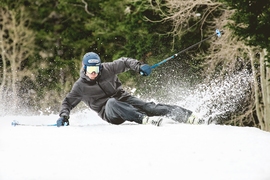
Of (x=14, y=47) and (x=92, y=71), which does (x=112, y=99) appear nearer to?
(x=92, y=71)

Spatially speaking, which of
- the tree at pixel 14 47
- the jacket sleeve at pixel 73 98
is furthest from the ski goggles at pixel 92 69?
the tree at pixel 14 47

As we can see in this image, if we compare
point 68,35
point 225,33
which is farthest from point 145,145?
point 68,35

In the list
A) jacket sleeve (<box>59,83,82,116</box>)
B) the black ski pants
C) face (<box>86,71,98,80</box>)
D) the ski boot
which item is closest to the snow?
the ski boot

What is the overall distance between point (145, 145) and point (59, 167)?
4.07 feet

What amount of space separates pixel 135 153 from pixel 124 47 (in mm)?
12083

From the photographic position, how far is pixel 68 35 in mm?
24094

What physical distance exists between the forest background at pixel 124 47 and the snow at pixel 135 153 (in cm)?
466

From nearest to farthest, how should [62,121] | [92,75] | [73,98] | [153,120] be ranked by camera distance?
1. [153,120]
2. [62,121]
3. [92,75]
4. [73,98]

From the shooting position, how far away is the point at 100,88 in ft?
28.9

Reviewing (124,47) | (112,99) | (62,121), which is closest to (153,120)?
(112,99)

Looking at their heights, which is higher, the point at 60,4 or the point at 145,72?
the point at 60,4

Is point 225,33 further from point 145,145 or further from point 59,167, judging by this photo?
point 59,167

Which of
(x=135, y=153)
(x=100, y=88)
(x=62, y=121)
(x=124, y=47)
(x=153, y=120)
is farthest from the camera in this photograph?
(x=124, y=47)

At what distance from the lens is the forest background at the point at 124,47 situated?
15.0 meters
